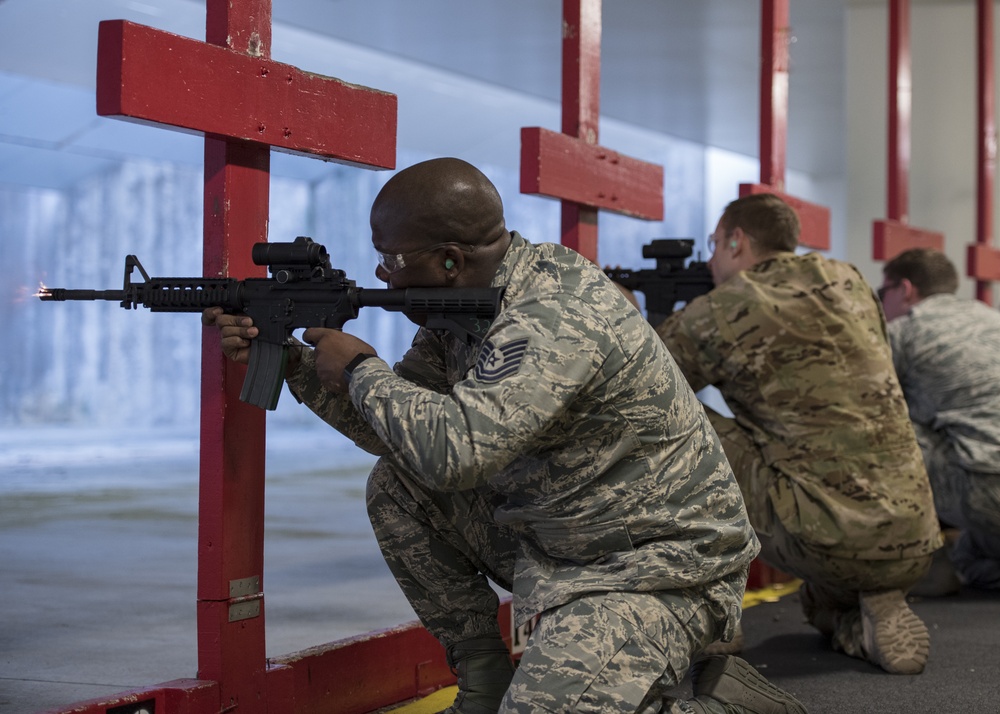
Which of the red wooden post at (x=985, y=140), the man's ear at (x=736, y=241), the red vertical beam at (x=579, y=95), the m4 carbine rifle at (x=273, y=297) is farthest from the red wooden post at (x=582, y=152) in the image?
the red wooden post at (x=985, y=140)

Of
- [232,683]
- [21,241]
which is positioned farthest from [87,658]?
[21,241]

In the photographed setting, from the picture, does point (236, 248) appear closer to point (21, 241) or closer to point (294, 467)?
point (294, 467)

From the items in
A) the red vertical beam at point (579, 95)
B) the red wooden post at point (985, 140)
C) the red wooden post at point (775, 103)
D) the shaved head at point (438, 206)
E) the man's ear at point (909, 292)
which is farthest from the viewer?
the red wooden post at point (985, 140)

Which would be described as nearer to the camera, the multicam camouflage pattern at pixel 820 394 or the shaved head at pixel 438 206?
the shaved head at pixel 438 206

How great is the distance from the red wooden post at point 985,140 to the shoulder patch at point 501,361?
5.07m

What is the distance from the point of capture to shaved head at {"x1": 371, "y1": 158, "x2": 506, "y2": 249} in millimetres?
1688

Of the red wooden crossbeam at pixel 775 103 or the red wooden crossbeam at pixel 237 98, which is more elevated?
the red wooden crossbeam at pixel 775 103

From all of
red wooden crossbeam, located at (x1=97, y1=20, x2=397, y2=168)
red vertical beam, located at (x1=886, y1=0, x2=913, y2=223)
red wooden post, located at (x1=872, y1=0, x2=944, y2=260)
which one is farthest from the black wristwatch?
red vertical beam, located at (x1=886, y1=0, x2=913, y2=223)

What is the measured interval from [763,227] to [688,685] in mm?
1072

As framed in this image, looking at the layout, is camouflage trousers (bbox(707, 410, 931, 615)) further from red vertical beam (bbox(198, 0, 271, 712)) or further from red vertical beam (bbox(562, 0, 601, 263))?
red vertical beam (bbox(198, 0, 271, 712))

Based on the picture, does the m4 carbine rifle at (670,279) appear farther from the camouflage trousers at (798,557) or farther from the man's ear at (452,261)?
the man's ear at (452,261)

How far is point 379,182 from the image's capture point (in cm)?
991

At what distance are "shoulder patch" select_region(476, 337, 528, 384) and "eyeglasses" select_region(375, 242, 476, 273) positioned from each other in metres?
0.19

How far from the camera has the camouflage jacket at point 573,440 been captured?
5.13 feet
